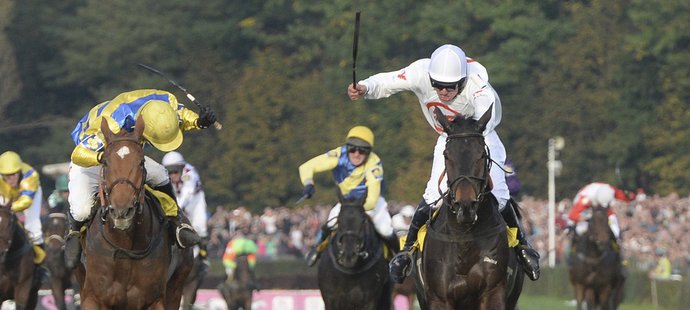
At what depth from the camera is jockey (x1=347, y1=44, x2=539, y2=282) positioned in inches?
477

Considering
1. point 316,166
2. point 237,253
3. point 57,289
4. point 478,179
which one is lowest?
point 57,289

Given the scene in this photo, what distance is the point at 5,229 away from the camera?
17.0 m

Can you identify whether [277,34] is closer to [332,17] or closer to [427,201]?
[332,17]

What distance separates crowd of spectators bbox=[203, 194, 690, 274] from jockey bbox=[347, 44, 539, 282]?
14.7 meters

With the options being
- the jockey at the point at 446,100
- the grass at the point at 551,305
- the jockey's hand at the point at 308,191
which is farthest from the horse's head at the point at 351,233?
the grass at the point at 551,305

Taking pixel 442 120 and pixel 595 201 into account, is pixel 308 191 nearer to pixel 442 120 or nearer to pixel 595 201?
pixel 442 120

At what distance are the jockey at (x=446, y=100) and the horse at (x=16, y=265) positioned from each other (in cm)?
566

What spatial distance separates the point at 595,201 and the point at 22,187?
8.15 meters

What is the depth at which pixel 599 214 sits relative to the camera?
22.5 metres

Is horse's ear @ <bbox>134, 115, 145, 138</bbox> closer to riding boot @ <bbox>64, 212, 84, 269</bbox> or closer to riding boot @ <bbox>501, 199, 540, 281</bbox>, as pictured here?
riding boot @ <bbox>64, 212, 84, 269</bbox>

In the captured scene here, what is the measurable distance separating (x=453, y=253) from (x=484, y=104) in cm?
104

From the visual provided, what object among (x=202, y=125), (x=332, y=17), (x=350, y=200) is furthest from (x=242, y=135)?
(x=202, y=125)

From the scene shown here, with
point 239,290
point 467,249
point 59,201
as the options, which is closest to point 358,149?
point 467,249

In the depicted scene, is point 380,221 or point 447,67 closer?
point 447,67
